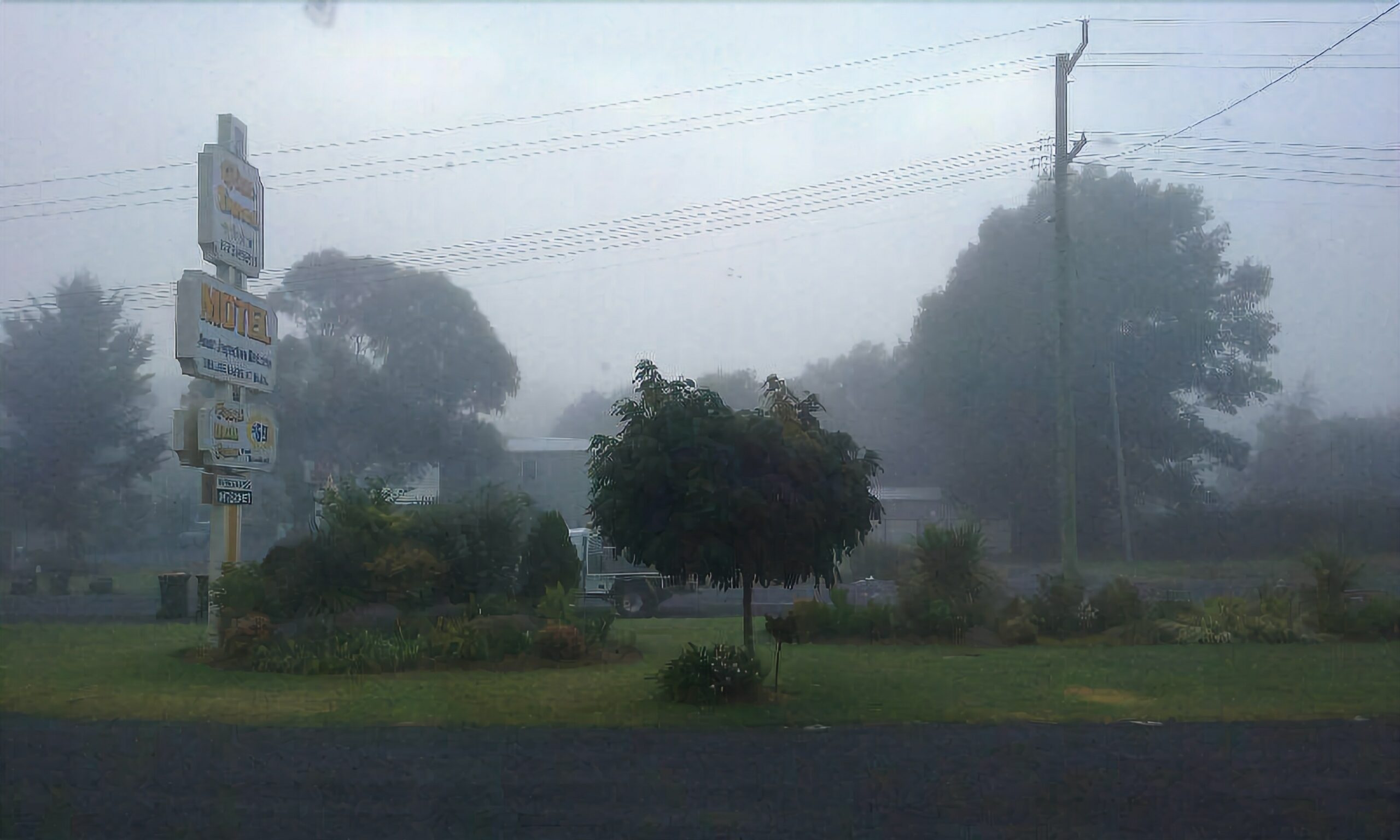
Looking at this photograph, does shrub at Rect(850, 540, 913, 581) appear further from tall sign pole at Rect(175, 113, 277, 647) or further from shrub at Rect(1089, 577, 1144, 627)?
tall sign pole at Rect(175, 113, 277, 647)

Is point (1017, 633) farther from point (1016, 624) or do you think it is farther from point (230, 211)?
point (230, 211)

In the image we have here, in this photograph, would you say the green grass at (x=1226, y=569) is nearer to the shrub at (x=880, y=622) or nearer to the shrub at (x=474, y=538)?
the shrub at (x=880, y=622)

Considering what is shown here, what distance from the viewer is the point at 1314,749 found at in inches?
409

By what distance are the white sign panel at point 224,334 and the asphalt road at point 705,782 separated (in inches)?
288

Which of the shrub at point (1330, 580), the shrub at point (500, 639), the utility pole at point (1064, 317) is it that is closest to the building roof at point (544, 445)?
the utility pole at point (1064, 317)

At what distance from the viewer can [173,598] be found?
2445 centimetres

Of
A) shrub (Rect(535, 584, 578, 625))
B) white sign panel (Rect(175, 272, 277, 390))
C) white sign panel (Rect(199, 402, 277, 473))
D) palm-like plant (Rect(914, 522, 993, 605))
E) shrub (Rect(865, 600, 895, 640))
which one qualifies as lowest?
shrub (Rect(865, 600, 895, 640))

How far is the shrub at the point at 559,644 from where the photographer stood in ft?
56.1

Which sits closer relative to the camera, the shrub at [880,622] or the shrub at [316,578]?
the shrub at [316,578]

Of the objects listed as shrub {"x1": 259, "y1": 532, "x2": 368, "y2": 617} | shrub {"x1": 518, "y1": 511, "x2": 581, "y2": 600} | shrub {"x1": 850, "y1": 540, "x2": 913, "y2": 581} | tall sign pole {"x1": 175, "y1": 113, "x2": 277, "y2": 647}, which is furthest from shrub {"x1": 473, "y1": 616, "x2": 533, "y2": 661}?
shrub {"x1": 850, "y1": 540, "x2": 913, "y2": 581}

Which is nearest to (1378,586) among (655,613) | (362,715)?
(655,613)

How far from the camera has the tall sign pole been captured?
1769cm

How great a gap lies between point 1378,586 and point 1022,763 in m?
21.4

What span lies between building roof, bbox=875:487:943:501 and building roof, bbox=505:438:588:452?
14.0 meters
